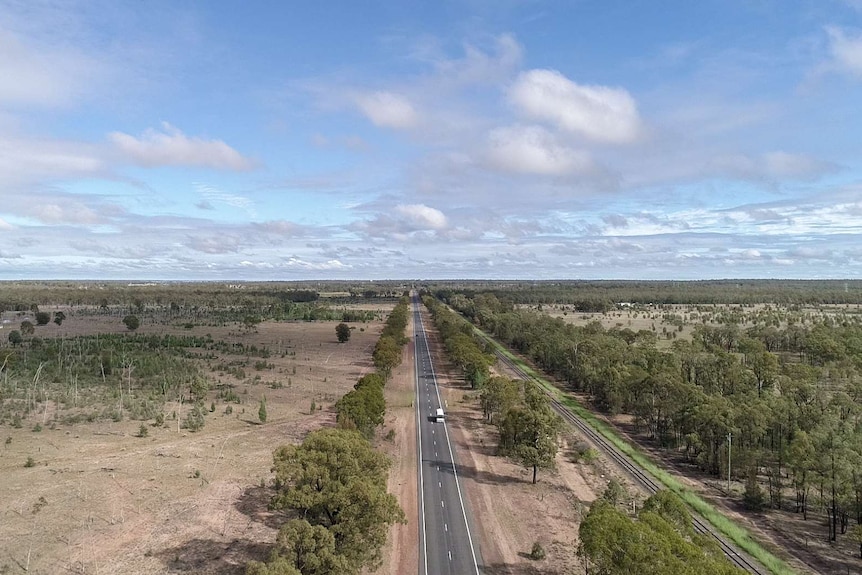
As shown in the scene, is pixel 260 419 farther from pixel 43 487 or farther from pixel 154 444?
pixel 43 487

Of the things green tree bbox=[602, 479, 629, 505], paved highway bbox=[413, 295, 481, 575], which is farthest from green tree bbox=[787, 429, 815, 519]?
paved highway bbox=[413, 295, 481, 575]

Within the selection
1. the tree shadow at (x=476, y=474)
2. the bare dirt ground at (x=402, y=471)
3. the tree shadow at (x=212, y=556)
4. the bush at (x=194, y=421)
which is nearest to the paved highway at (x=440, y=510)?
the tree shadow at (x=476, y=474)

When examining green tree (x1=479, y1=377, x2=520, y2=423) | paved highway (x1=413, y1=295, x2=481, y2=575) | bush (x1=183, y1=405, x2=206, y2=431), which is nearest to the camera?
paved highway (x1=413, y1=295, x2=481, y2=575)

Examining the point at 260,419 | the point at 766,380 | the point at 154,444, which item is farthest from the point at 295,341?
the point at 766,380

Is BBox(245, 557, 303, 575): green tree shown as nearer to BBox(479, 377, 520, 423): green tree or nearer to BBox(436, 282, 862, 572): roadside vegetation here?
BBox(436, 282, 862, 572): roadside vegetation

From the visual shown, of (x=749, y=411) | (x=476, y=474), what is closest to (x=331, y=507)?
(x=476, y=474)

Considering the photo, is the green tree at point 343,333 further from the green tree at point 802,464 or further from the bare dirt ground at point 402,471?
the green tree at point 802,464
